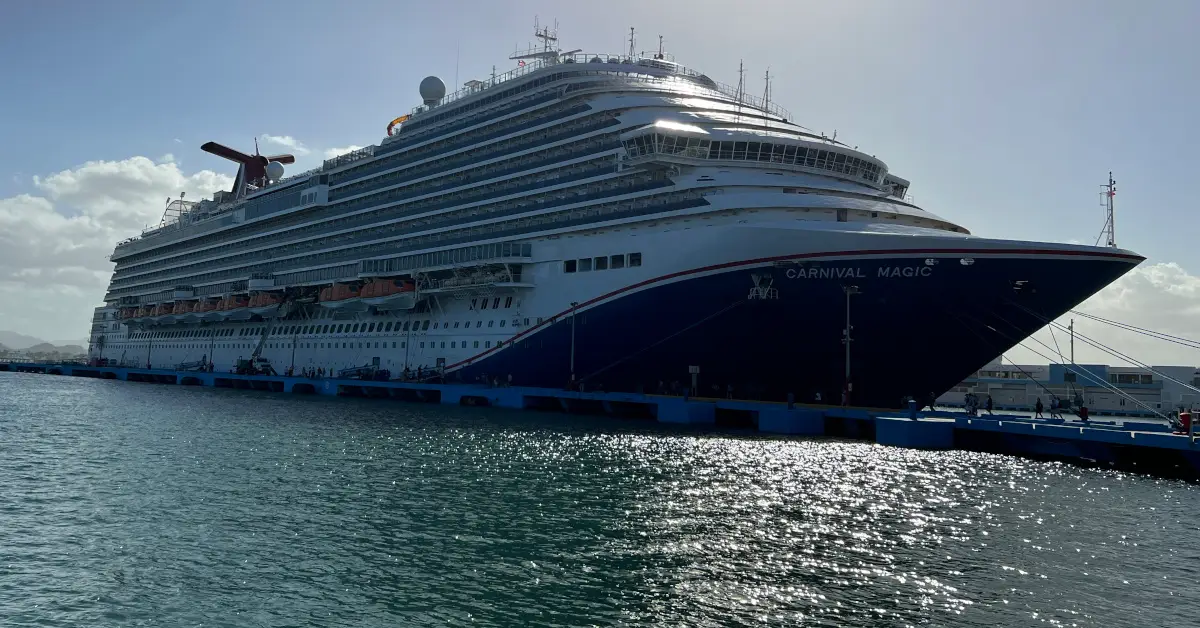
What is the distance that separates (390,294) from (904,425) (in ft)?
117

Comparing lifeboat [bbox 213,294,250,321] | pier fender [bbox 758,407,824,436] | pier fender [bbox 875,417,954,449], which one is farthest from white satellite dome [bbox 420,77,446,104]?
pier fender [bbox 875,417,954,449]

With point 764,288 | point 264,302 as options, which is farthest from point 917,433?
point 264,302

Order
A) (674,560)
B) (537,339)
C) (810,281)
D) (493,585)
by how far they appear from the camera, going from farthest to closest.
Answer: (537,339)
(810,281)
(674,560)
(493,585)

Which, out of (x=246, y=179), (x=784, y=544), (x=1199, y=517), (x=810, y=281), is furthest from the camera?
(x=246, y=179)

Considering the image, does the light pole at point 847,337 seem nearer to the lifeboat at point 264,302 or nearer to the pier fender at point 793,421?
the pier fender at point 793,421

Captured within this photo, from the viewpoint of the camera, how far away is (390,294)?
55.9 m

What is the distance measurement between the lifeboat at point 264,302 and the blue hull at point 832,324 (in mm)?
39793

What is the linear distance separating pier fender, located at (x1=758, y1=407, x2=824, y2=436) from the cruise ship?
5.98 ft

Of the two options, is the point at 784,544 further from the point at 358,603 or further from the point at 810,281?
the point at 810,281

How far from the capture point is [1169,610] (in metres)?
12.9

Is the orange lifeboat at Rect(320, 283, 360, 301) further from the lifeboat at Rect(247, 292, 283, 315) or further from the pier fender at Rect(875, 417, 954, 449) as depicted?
the pier fender at Rect(875, 417, 954, 449)

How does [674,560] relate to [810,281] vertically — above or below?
below

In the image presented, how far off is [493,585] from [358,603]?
214 cm

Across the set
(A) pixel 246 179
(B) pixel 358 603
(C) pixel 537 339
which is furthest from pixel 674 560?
(A) pixel 246 179
